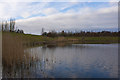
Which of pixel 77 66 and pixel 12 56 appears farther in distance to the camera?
pixel 77 66

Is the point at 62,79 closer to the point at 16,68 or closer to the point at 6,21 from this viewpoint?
the point at 16,68

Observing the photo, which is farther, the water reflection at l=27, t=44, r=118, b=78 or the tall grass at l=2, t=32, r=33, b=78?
the tall grass at l=2, t=32, r=33, b=78

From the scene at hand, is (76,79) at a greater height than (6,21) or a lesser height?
lesser

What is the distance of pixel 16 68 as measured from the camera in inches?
239

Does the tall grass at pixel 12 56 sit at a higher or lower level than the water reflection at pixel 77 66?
higher

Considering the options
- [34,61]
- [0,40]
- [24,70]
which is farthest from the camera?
[34,61]

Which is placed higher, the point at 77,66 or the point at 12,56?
the point at 12,56

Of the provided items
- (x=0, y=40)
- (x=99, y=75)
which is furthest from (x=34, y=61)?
(x=99, y=75)

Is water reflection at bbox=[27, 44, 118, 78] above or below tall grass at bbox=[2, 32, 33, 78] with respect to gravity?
below

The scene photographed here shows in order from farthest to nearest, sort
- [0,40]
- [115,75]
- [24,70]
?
[0,40], [24,70], [115,75]

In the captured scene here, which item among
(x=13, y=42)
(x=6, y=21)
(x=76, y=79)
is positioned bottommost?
(x=76, y=79)

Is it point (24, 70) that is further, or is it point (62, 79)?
point (24, 70)

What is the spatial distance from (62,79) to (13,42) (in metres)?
3.66

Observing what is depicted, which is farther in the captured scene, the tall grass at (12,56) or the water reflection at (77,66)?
the tall grass at (12,56)
